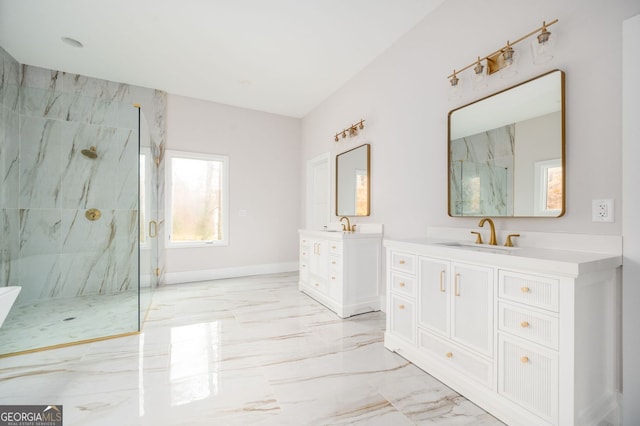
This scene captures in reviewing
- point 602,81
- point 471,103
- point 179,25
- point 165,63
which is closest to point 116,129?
point 165,63

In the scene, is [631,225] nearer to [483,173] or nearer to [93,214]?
[483,173]

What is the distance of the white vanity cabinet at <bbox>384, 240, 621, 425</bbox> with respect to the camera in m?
1.26

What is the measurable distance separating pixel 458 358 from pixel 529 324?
1.76 feet

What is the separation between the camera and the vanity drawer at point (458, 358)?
1.59 m

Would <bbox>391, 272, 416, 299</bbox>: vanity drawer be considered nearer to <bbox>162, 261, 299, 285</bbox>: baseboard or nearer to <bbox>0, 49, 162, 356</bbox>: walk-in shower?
<bbox>0, 49, 162, 356</bbox>: walk-in shower

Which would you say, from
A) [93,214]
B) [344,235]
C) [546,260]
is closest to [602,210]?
[546,260]

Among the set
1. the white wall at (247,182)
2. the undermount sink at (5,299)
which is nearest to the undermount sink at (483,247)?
the undermount sink at (5,299)

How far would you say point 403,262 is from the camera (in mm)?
2186

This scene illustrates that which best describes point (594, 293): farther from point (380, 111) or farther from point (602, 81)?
point (380, 111)

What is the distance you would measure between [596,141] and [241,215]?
14.7ft

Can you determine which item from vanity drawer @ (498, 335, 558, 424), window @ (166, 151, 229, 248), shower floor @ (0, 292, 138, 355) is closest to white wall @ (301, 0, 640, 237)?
vanity drawer @ (498, 335, 558, 424)

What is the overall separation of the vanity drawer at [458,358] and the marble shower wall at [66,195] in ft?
9.26

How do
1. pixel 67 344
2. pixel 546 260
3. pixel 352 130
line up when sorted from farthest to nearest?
pixel 352 130 → pixel 67 344 → pixel 546 260

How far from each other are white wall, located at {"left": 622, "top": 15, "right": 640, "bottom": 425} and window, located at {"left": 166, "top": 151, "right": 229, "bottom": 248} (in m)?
4.60
